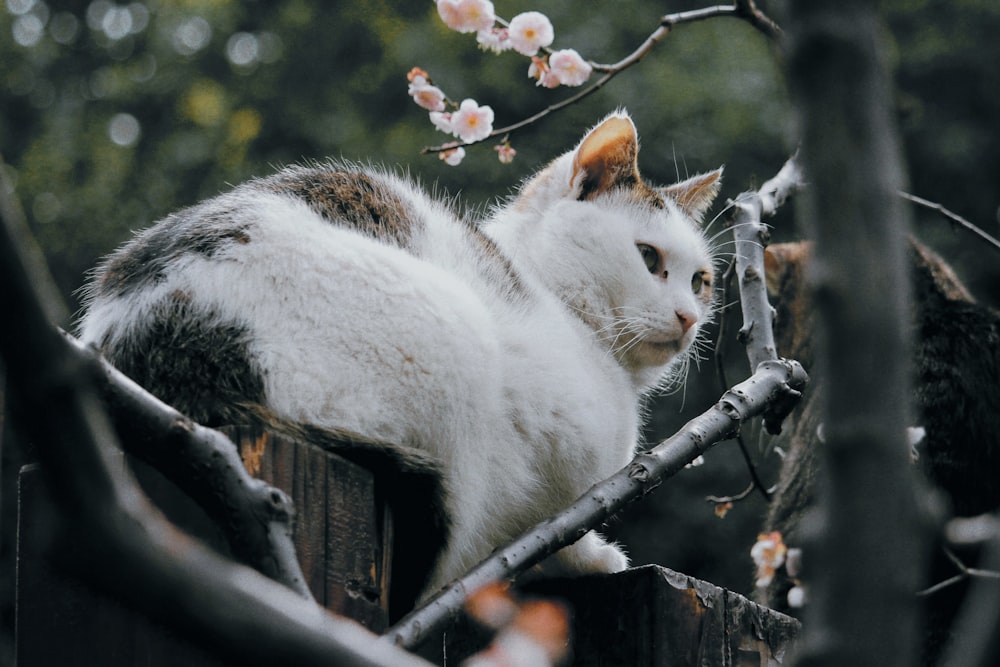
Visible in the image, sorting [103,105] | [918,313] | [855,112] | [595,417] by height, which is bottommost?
[103,105]

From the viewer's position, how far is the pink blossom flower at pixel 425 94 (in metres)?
2.55

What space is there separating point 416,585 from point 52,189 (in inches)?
272

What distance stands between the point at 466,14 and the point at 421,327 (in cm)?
127

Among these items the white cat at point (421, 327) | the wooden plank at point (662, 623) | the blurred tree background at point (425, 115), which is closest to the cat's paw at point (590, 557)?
the white cat at point (421, 327)

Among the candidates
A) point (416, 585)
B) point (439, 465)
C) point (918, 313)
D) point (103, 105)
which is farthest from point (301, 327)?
point (103, 105)

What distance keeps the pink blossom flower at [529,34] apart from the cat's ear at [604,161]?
376mm

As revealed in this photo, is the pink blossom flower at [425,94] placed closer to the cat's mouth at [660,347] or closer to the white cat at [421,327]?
the white cat at [421,327]

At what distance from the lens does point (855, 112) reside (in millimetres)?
386

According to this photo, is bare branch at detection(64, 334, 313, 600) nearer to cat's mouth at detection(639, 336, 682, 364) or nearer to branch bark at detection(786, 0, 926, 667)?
branch bark at detection(786, 0, 926, 667)

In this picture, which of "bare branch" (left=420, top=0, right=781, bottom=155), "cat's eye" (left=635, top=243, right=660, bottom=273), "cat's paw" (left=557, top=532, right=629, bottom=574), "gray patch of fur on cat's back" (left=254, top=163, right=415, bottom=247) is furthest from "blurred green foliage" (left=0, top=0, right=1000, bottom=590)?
"cat's paw" (left=557, top=532, right=629, bottom=574)

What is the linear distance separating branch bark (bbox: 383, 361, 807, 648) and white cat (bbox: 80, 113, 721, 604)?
0.17m

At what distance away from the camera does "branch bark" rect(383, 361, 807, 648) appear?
113cm

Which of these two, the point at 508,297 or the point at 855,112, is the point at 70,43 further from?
the point at 855,112

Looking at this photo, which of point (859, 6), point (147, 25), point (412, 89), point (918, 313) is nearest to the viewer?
point (859, 6)
